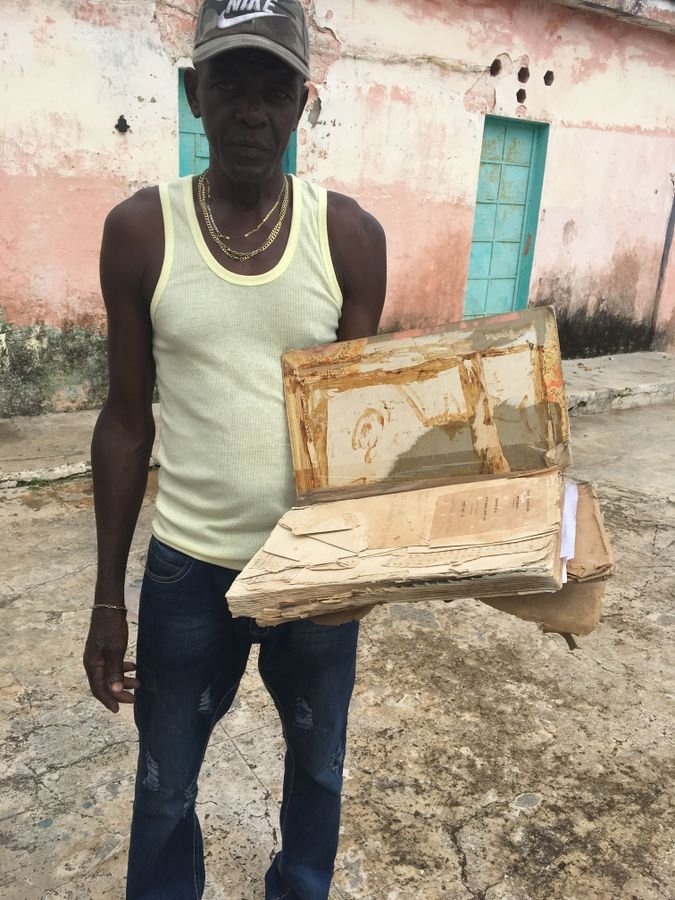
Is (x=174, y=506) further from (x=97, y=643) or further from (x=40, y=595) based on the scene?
(x=40, y=595)

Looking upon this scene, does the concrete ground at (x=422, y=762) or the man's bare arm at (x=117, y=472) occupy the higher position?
the man's bare arm at (x=117, y=472)

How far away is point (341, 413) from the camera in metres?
1.15

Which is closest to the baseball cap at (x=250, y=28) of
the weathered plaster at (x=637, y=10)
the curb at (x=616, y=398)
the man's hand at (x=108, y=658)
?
the man's hand at (x=108, y=658)

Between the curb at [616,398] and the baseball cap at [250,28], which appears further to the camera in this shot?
the curb at [616,398]

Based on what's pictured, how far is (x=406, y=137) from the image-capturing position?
5590 millimetres

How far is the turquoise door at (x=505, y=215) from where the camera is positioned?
20.6 ft

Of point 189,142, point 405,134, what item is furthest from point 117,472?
point 405,134

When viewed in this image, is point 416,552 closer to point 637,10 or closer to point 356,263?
point 356,263

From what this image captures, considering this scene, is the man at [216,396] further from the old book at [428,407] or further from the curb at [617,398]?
the curb at [617,398]

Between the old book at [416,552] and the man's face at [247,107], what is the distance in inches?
20.8

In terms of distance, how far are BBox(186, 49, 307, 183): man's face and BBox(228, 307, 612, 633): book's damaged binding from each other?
0.29 m

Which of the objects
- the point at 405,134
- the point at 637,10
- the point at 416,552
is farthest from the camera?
the point at 637,10

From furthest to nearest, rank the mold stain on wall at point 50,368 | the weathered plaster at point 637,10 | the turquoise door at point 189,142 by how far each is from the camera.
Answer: the weathered plaster at point 637,10
the turquoise door at point 189,142
the mold stain on wall at point 50,368

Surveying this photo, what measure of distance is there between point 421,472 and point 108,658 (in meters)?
0.61
